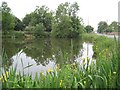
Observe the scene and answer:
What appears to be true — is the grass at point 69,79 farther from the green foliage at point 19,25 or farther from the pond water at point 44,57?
the green foliage at point 19,25

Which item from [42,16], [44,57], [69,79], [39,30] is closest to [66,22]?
[39,30]

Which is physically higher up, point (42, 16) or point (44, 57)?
point (42, 16)

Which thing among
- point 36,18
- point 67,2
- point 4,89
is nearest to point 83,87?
point 4,89

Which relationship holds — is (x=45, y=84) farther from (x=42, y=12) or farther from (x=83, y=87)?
(x=42, y=12)

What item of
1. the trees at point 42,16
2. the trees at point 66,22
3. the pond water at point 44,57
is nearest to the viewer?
the pond water at point 44,57

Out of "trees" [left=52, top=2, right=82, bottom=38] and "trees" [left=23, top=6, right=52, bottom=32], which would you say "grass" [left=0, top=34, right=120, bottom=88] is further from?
"trees" [left=23, top=6, right=52, bottom=32]

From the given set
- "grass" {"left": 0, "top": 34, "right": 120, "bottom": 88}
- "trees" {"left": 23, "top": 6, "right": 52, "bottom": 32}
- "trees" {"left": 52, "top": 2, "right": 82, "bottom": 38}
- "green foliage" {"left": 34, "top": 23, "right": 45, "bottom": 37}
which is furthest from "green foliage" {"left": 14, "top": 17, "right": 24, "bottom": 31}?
"grass" {"left": 0, "top": 34, "right": 120, "bottom": 88}

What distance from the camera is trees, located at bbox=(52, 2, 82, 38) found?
132 ft

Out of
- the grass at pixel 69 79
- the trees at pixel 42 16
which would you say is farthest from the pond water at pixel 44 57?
the trees at pixel 42 16

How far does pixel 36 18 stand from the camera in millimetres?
47719

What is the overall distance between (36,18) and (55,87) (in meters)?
46.4

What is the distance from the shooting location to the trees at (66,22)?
40312 mm

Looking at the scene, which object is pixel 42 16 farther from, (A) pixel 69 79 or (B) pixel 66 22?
(A) pixel 69 79

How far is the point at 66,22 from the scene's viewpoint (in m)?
39.9
